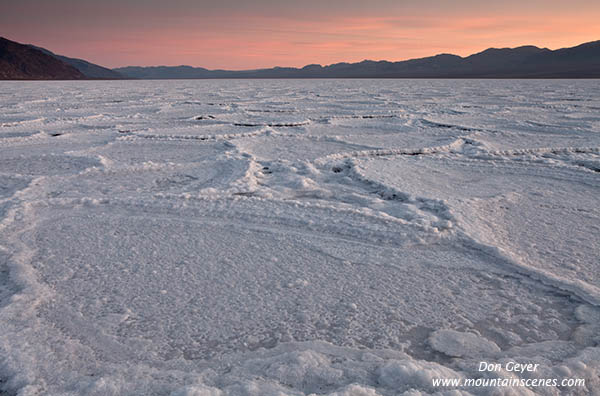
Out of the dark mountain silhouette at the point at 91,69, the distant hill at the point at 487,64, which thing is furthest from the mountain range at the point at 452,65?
the dark mountain silhouette at the point at 91,69

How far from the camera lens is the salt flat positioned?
110 cm

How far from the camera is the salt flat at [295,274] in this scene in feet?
3.61

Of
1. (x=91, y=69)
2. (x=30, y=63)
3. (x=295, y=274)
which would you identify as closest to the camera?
(x=295, y=274)

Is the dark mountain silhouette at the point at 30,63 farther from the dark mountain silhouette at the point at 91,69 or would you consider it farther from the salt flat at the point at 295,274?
the salt flat at the point at 295,274

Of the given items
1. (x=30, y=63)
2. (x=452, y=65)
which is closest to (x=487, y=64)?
(x=452, y=65)

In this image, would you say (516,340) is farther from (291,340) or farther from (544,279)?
(291,340)

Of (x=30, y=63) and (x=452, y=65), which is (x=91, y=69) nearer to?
(x=30, y=63)

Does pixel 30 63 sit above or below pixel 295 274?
above

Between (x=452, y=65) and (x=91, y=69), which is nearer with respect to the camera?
(x=452, y=65)

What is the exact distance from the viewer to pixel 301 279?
1591mm

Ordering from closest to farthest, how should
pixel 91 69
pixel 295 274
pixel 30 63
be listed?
pixel 295 274, pixel 30 63, pixel 91 69

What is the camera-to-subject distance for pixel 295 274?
64.4 inches

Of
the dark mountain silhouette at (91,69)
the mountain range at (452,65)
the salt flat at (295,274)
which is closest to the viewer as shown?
the salt flat at (295,274)

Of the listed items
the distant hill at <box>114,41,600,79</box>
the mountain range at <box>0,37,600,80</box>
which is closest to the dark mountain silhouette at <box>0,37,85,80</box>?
the mountain range at <box>0,37,600,80</box>
